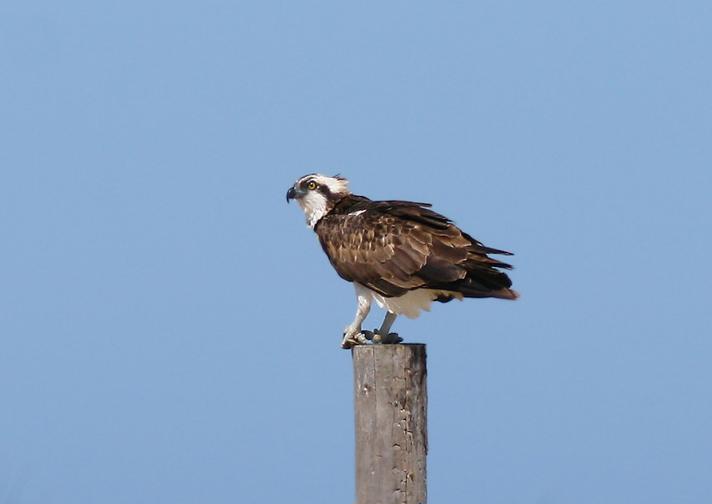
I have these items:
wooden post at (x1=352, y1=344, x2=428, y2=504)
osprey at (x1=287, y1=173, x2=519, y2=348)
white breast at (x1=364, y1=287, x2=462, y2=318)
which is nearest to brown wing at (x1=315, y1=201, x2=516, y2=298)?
osprey at (x1=287, y1=173, x2=519, y2=348)

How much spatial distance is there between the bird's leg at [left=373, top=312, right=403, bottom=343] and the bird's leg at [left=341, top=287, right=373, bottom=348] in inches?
3.5

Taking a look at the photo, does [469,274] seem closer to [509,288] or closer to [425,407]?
[509,288]

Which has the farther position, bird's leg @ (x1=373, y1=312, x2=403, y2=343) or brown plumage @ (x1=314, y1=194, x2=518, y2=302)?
bird's leg @ (x1=373, y1=312, x2=403, y2=343)

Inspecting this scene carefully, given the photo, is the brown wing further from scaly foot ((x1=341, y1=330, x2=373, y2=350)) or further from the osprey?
scaly foot ((x1=341, y1=330, x2=373, y2=350))

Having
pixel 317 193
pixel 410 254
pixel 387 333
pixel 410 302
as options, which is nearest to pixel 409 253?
pixel 410 254

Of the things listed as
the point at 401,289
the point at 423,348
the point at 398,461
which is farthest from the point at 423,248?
the point at 398,461

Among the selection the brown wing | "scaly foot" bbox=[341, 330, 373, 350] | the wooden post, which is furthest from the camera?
"scaly foot" bbox=[341, 330, 373, 350]

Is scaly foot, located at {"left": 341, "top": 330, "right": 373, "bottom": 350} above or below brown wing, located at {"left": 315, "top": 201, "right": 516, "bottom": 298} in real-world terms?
below

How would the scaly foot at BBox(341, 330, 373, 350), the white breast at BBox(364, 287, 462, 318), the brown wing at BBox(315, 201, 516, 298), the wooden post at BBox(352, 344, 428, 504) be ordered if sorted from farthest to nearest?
1. the scaly foot at BBox(341, 330, 373, 350)
2. the white breast at BBox(364, 287, 462, 318)
3. the brown wing at BBox(315, 201, 516, 298)
4. the wooden post at BBox(352, 344, 428, 504)

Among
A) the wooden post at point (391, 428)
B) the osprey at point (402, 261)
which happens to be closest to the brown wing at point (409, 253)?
the osprey at point (402, 261)

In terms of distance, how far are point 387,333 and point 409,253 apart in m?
0.89

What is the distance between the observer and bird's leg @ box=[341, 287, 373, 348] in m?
9.48

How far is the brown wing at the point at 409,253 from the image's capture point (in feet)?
29.3

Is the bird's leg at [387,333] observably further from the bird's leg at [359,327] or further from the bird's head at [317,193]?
the bird's head at [317,193]
